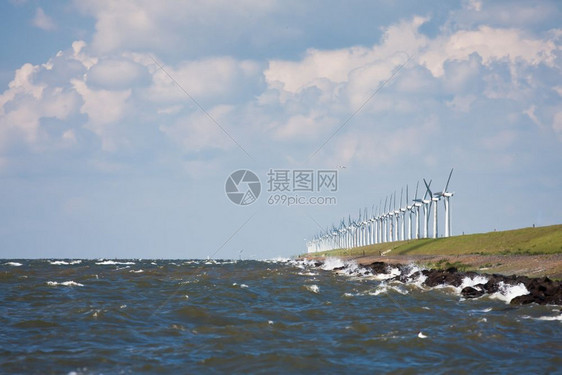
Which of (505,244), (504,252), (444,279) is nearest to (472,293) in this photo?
(444,279)

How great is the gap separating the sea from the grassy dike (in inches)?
614

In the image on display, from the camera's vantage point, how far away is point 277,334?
26.9m

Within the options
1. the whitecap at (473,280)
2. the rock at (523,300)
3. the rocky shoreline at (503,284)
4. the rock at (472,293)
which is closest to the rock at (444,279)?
the rocky shoreline at (503,284)

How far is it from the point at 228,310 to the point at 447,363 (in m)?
16.6

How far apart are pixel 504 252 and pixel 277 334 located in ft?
192

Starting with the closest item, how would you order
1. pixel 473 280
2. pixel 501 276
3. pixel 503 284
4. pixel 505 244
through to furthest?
pixel 503 284 → pixel 501 276 → pixel 473 280 → pixel 505 244

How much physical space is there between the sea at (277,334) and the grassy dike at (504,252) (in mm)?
15593

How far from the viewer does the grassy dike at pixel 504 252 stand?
56.2 meters

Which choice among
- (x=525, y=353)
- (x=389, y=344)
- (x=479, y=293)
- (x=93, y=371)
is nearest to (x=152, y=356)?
(x=93, y=371)

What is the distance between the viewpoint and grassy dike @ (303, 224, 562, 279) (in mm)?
56225

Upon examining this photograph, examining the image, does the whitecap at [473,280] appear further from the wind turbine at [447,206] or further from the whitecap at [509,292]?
the wind turbine at [447,206]

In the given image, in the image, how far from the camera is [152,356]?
72.5 ft

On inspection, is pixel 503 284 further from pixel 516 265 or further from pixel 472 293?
pixel 516 265

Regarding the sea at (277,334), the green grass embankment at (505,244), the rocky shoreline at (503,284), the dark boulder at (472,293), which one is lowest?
the sea at (277,334)
